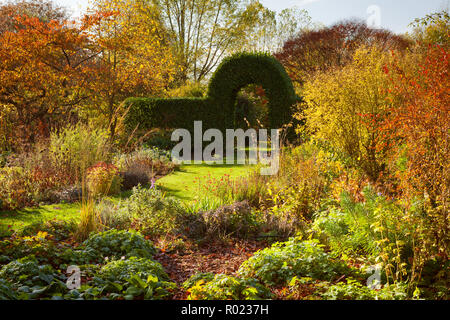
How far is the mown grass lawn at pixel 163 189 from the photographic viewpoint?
4.98 meters

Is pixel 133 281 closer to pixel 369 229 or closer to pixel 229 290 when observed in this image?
pixel 229 290

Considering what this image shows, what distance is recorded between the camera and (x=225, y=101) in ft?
39.8

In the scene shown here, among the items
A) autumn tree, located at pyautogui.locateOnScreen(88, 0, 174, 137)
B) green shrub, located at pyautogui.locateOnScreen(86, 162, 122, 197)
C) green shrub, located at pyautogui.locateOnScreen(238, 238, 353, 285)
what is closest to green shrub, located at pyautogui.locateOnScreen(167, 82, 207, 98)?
autumn tree, located at pyautogui.locateOnScreen(88, 0, 174, 137)

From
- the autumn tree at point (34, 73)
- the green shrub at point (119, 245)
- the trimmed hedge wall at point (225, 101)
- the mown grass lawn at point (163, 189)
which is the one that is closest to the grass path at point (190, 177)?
the mown grass lawn at point (163, 189)

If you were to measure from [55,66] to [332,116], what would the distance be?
7.68m

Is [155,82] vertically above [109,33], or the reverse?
[109,33]

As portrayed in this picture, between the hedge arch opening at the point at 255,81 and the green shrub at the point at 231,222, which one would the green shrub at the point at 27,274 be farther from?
the hedge arch opening at the point at 255,81

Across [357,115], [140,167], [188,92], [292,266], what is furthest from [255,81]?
[292,266]

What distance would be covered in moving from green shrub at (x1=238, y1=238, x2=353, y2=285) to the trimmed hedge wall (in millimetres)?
8765

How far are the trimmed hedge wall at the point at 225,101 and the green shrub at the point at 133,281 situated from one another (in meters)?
9.18

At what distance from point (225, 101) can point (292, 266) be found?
9.62 m
